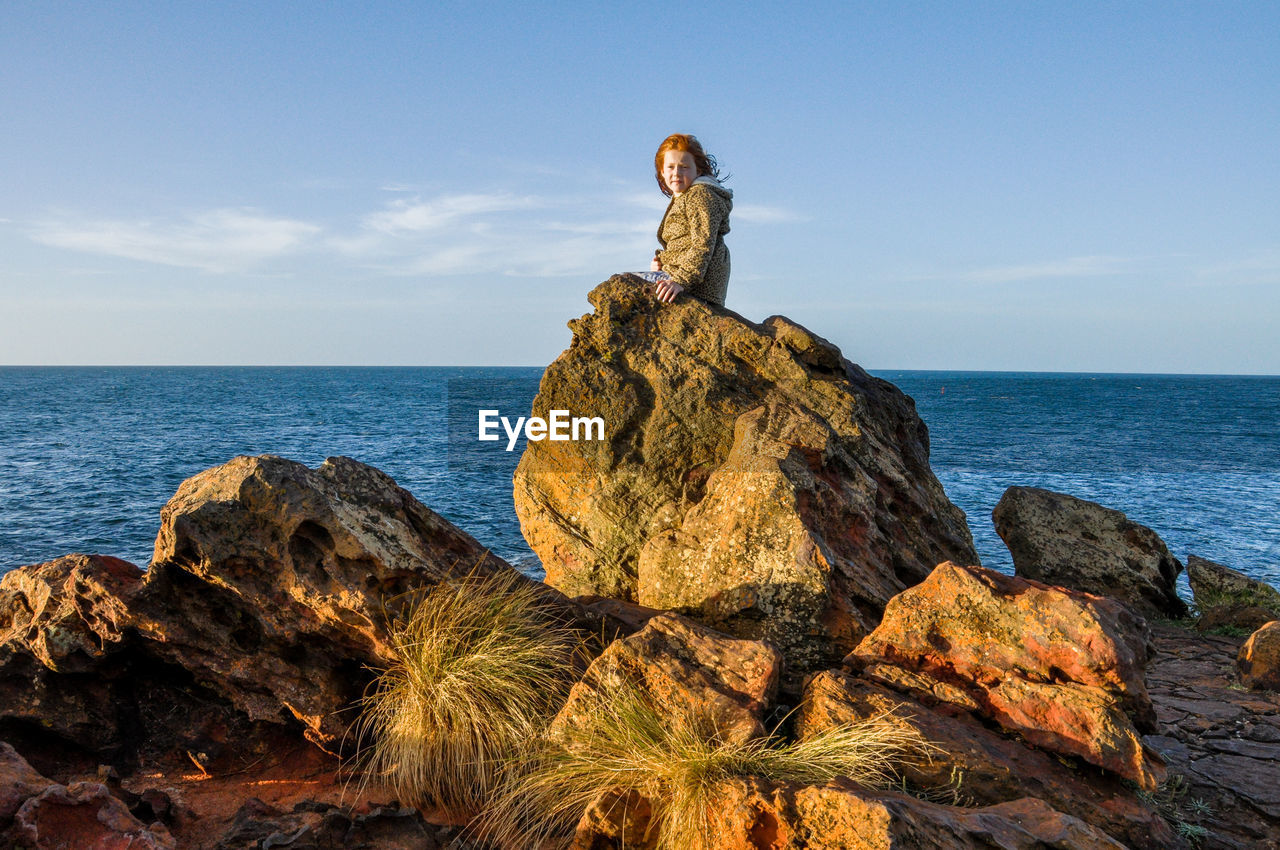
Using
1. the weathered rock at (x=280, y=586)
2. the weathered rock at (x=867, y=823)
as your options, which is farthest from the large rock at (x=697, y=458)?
the weathered rock at (x=867, y=823)

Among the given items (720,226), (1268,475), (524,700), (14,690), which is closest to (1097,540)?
(720,226)

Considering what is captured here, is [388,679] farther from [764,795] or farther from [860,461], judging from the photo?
[860,461]

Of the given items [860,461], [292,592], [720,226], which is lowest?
[292,592]

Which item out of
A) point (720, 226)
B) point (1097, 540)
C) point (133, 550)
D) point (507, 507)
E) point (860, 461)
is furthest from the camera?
point (507, 507)

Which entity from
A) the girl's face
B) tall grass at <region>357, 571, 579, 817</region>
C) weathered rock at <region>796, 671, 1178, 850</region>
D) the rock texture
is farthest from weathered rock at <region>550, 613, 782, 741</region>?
the girl's face

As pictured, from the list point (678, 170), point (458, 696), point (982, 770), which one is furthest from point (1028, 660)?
point (678, 170)

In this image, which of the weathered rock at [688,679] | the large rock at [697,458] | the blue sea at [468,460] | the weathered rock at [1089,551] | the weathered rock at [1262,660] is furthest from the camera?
the blue sea at [468,460]

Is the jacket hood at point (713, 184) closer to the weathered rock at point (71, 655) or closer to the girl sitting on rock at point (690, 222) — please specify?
the girl sitting on rock at point (690, 222)

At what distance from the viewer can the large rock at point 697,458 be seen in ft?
21.0

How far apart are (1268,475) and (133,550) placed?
4579cm

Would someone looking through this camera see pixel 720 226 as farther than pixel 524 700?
Yes

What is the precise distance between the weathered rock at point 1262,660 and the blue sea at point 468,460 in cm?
698

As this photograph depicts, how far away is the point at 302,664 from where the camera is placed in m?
5.57

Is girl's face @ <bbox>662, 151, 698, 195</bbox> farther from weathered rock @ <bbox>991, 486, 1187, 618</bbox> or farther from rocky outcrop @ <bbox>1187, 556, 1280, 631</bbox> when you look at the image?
rocky outcrop @ <bbox>1187, 556, 1280, 631</bbox>
